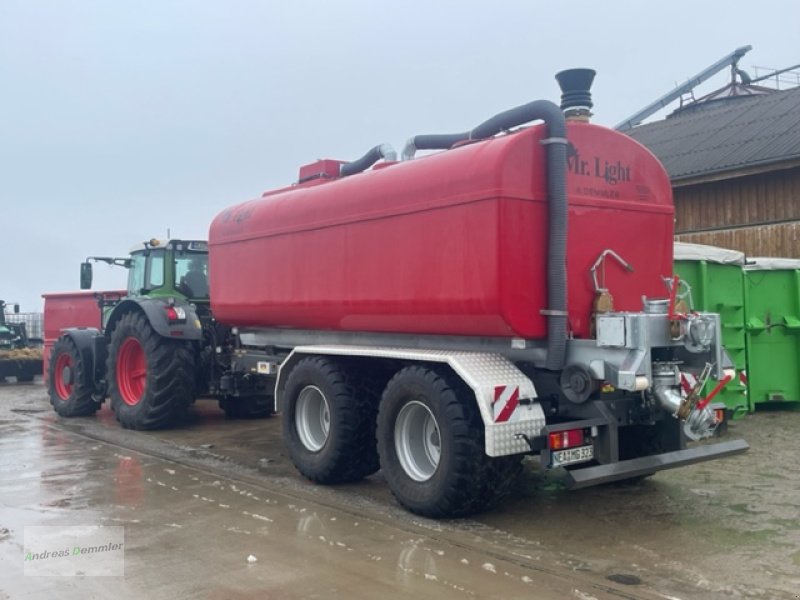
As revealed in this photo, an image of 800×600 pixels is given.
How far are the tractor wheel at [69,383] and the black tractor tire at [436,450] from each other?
680 cm

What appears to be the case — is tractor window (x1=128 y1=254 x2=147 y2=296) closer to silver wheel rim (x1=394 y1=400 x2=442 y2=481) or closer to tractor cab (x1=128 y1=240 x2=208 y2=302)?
tractor cab (x1=128 y1=240 x2=208 y2=302)

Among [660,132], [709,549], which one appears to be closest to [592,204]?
[709,549]

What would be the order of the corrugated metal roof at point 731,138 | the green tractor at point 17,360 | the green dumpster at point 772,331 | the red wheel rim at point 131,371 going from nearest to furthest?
the green dumpster at point 772,331
the red wheel rim at point 131,371
the corrugated metal roof at point 731,138
the green tractor at point 17,360

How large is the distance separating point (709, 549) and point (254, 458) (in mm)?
4811

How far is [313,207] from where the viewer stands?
754 centimetres

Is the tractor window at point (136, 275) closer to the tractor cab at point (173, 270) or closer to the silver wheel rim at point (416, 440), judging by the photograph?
the tractor cab at point (173, 270)

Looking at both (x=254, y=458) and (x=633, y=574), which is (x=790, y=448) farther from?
(x=254, y=458)

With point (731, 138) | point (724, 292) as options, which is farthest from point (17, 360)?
point (731, 138)

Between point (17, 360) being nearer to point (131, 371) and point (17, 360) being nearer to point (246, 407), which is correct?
point (131, 371)

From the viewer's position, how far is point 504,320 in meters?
5.72

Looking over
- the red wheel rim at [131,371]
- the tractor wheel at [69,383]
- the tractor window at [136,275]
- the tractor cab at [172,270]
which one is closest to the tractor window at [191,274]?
the tractor cab at [172,270]

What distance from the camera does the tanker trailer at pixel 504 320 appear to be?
563 centimetres

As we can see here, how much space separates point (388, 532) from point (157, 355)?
5.31 metres

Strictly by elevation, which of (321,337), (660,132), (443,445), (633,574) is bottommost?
(633,574)
